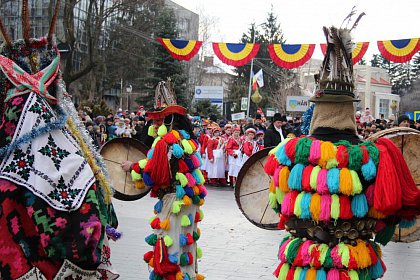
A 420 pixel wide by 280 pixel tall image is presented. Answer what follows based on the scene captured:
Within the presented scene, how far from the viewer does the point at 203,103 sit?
44.2m

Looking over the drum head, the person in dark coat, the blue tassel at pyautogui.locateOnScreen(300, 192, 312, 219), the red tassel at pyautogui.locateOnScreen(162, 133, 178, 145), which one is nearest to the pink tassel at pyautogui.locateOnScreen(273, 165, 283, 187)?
the blue tassel at pyautogui.locateOnScreen(300, 192, 312, 219)

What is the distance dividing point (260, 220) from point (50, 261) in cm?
236

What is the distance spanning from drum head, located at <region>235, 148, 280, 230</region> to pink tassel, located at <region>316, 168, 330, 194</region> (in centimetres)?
141

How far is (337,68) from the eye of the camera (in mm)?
4129

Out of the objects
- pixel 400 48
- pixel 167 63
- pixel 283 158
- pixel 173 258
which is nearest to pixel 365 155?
pixel 283 158

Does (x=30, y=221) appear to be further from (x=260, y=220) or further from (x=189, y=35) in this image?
(x=189, y=35)

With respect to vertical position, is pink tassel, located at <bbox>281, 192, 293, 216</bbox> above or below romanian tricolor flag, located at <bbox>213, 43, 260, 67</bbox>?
below

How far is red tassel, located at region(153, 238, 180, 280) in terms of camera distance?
5.95 meters

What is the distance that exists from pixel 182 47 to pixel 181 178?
43.2 ft

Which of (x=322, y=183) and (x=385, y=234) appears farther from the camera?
(x=385, y=234)

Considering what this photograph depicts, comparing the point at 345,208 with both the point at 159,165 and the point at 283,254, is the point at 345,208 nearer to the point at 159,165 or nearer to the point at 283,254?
the point at 283,254

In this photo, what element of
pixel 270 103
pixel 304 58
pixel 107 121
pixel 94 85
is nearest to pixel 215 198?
pixel 304 58

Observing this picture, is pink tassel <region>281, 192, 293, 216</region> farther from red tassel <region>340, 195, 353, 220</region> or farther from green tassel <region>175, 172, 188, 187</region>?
green tassel <region>175, 172, 188, 187</region>

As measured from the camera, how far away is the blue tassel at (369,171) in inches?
146
